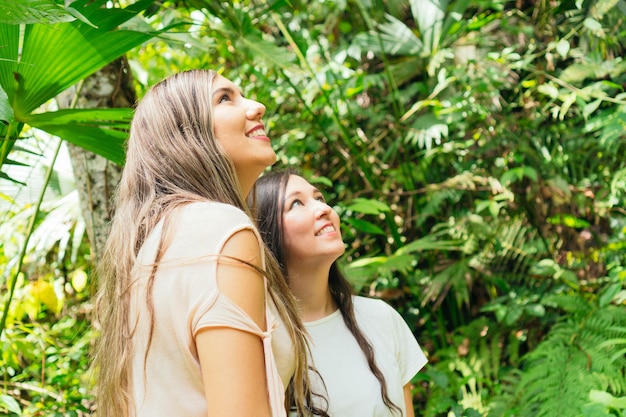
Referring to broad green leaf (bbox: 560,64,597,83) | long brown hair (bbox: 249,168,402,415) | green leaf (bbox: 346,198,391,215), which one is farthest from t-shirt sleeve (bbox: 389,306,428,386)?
broad green leaf (bbox: 560,64,597,83)

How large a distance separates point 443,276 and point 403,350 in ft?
5.53

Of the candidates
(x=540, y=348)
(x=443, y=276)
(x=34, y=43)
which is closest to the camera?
(x=34, y=43)

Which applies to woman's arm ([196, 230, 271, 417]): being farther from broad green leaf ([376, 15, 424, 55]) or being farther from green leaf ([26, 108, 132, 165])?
broad green leaf ([376, 15, 424, 55])

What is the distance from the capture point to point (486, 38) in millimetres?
4320

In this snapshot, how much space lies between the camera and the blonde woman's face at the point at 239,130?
150 cm

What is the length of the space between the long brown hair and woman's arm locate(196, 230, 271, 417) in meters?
0.75

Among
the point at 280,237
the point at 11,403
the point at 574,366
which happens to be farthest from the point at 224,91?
the point at 574,366

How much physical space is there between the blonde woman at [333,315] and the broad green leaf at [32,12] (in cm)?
83

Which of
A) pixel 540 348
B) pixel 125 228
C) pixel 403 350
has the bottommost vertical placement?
pixel 540 348

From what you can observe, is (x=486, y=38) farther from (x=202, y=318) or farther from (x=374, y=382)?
(x=202, y=318)

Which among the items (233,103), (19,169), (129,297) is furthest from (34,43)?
(19,169)

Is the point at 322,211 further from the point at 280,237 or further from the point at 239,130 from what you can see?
the point at 239,130

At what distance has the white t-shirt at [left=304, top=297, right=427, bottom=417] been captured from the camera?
1883mm

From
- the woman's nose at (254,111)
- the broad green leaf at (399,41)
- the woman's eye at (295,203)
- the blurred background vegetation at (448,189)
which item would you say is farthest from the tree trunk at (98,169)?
the broad green leaf at (399,41)
